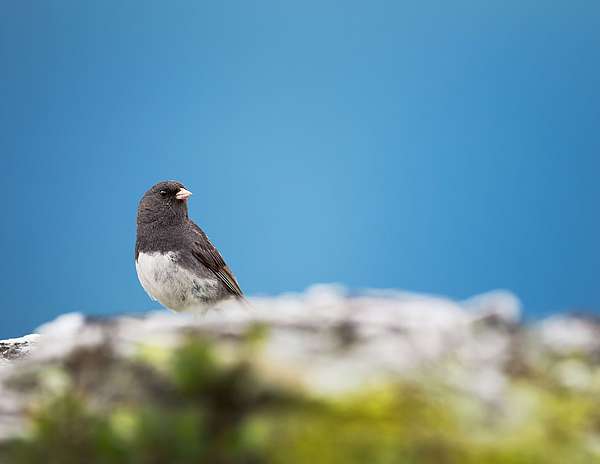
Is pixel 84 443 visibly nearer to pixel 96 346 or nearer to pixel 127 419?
pixel 127 419

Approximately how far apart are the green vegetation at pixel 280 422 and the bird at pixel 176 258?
178 inches

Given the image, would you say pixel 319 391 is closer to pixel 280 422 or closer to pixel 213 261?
pixel 280 422

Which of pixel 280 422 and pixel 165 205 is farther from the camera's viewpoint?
pixel 165 205

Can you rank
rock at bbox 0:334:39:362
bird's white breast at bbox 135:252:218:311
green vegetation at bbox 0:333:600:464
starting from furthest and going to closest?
bird's white breast at bbox 135:252:218:311, rock at bbox 0:334:39:362, green vegetation at bbox 0:333:600:464

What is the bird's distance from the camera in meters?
6.79

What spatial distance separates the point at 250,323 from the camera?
2363 mm

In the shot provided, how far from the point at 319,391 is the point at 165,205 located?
5.39 m

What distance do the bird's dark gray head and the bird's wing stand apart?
0.24m

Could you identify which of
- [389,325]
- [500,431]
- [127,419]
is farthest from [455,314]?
[127,419]

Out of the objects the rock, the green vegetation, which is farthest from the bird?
the green vegetation

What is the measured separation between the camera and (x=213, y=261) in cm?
702

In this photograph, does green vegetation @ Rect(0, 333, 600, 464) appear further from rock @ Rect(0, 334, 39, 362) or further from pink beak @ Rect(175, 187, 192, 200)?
pink beak @ Rect(175, 187, 192, 200)

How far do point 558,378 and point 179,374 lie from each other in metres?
1.10

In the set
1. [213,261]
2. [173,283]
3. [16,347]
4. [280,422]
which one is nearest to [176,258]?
[173,283]
